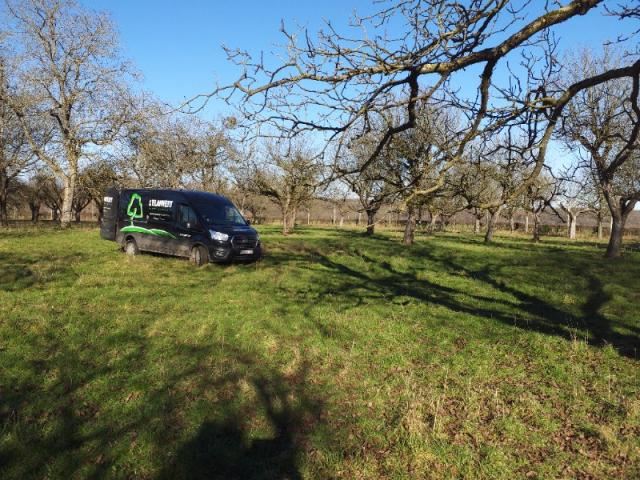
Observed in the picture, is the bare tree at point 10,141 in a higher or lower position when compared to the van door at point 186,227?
higher

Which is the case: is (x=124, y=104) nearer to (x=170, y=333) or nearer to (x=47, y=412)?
(x=170, y=333)

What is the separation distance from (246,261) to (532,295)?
8.64 meters

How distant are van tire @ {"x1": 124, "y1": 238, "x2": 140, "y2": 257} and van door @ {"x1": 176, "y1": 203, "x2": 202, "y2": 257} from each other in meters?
2.13

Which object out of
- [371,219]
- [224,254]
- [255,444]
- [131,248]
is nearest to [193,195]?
[224,254]

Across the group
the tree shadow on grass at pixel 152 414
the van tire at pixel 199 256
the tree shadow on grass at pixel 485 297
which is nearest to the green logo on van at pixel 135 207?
the van tire at pixel 199 256

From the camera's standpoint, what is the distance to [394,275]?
13.6 m

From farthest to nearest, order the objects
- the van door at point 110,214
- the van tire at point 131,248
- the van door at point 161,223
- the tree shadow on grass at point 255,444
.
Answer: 1. the van door at point 110,214
2. the van tire at point 131,248
3. the van door at point 161,223
4. the tree shadow on grass at point 255,444

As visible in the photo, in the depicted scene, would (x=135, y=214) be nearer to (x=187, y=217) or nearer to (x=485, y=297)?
(x=187, y=217)

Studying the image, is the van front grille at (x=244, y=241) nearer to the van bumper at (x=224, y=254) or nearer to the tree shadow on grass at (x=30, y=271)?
the van bumper at (x=224, y=254)

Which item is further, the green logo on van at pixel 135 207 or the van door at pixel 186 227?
the green logo on van at pixel 135 207

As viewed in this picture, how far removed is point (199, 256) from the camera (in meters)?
13.6

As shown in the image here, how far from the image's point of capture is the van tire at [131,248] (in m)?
15.2

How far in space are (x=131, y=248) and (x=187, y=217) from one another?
2.94 m

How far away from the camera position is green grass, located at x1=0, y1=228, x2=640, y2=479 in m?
4.48
